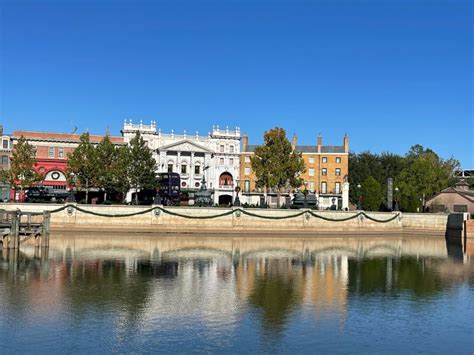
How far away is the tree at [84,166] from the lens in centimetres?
7444

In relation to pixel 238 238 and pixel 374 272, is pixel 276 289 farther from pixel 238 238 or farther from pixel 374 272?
pixel 238 238

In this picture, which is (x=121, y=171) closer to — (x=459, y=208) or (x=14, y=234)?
(x=14, y=234)

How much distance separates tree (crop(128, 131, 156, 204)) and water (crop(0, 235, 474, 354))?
1193 inches

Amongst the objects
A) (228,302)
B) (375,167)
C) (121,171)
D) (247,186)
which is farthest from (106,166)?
(375,167)

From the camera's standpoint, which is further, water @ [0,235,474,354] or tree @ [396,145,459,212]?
tree @ [396,145,459,212]

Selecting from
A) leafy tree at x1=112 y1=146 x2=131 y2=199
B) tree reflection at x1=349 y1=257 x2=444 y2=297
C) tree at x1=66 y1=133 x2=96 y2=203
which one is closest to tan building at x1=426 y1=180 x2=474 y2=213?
tree reflection at x1=349 y1=257 x2=444 y2=297

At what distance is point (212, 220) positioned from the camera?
65.1 metres

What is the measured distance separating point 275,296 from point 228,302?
299 cm

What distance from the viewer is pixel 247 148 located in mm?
109000

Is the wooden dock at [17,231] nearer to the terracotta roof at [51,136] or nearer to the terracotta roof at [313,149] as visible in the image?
the terracotta roof at [51,136]

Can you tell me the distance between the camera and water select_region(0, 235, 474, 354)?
19859mm

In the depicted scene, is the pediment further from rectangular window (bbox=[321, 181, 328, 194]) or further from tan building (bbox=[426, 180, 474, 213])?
tan building (bbox=[426, 180, 474, 213])

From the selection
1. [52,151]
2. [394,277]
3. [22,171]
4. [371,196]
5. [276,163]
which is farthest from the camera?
[371,196]

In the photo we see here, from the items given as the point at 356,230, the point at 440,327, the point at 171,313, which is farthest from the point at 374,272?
the point at 356,230
